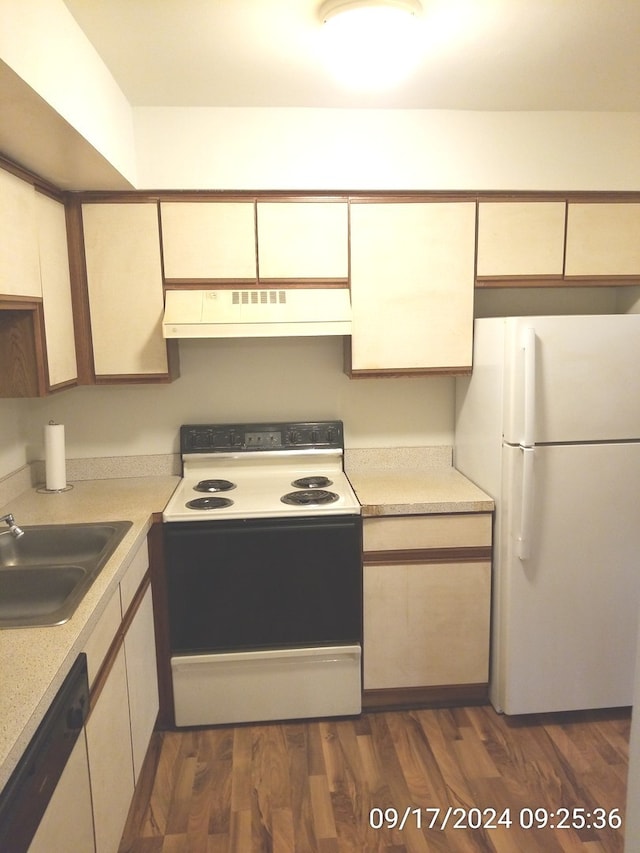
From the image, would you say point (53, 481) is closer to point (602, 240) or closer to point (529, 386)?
point (529, 386)

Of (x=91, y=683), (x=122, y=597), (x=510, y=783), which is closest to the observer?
(x=91, y=683)

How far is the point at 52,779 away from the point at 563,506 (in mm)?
1831

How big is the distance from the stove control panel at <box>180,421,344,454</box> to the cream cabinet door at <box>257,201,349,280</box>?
27.5 inches

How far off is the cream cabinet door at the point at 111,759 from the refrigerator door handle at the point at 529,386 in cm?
154

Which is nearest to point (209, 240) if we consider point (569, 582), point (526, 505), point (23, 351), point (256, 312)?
point (256, 312)

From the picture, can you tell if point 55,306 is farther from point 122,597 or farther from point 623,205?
point 623,205

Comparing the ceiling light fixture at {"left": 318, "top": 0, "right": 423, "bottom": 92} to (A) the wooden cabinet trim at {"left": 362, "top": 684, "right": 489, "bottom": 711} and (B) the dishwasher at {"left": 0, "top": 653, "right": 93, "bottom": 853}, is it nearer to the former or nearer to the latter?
(B) the dishwasher at {"left": 0, "top": 653, "right": 93, "bottom": 853}

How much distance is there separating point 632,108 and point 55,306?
95.0 inches

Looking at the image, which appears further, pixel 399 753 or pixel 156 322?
pixel 156 322

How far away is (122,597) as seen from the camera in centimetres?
177

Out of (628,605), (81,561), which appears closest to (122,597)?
(81,561)

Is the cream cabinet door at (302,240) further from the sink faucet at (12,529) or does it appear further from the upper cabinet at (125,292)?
the sink faucet at (12,529)

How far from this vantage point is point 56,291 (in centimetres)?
217

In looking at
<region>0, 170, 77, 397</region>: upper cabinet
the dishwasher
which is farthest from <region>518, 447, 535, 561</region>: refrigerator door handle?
<region>0, 170, 77, 397</region>: upper cabinet
